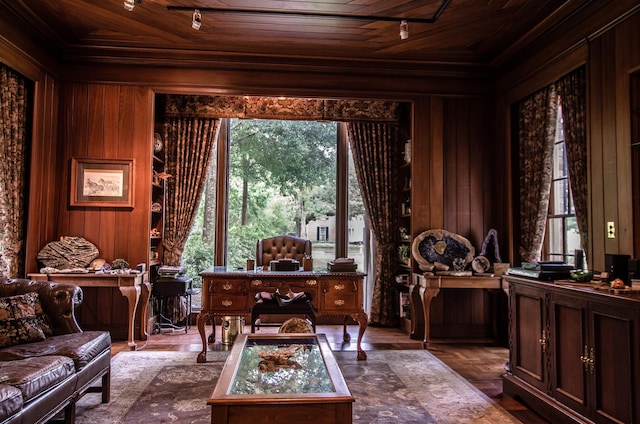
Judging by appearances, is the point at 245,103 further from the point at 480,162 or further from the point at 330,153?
the point at 480,162

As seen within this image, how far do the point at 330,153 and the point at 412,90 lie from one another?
1.37m

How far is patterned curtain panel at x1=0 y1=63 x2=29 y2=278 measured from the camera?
372 centimetres

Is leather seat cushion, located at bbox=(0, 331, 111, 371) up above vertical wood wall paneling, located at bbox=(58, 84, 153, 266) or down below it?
below

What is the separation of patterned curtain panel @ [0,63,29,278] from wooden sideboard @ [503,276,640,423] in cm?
423

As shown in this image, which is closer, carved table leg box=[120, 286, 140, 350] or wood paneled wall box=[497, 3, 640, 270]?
wood paneled wall box=[497, 3, 640, 270]

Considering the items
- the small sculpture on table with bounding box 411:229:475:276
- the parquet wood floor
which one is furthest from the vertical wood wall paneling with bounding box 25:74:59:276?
the small sculpture on table with bounding box 411:229:475:276

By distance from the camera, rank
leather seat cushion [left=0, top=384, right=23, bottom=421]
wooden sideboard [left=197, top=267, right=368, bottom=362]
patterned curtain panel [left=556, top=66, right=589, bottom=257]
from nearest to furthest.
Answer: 1. leather seat cushion [left=0, top=384, right=23, bottom=421]
2. patterned curtain panel [left=556, top=66, right=589, bottom=257]
3. wooden sideboard [left=197, top=267, right=368, bottom=362]

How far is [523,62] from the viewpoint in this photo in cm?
435

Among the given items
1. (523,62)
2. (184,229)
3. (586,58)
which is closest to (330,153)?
(184,229)

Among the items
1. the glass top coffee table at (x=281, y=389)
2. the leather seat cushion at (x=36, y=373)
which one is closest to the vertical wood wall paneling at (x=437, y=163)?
the glass top coffee table at (x=281, y=389)

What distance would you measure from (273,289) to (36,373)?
6.51ft

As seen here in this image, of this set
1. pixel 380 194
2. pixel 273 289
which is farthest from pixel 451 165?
pixel 273 289

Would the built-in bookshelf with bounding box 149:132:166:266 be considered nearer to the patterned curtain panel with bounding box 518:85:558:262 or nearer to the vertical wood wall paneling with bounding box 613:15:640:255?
the patterned curtain panel with bounding box 518:85:558:262

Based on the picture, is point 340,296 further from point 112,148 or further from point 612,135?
point 112,148
